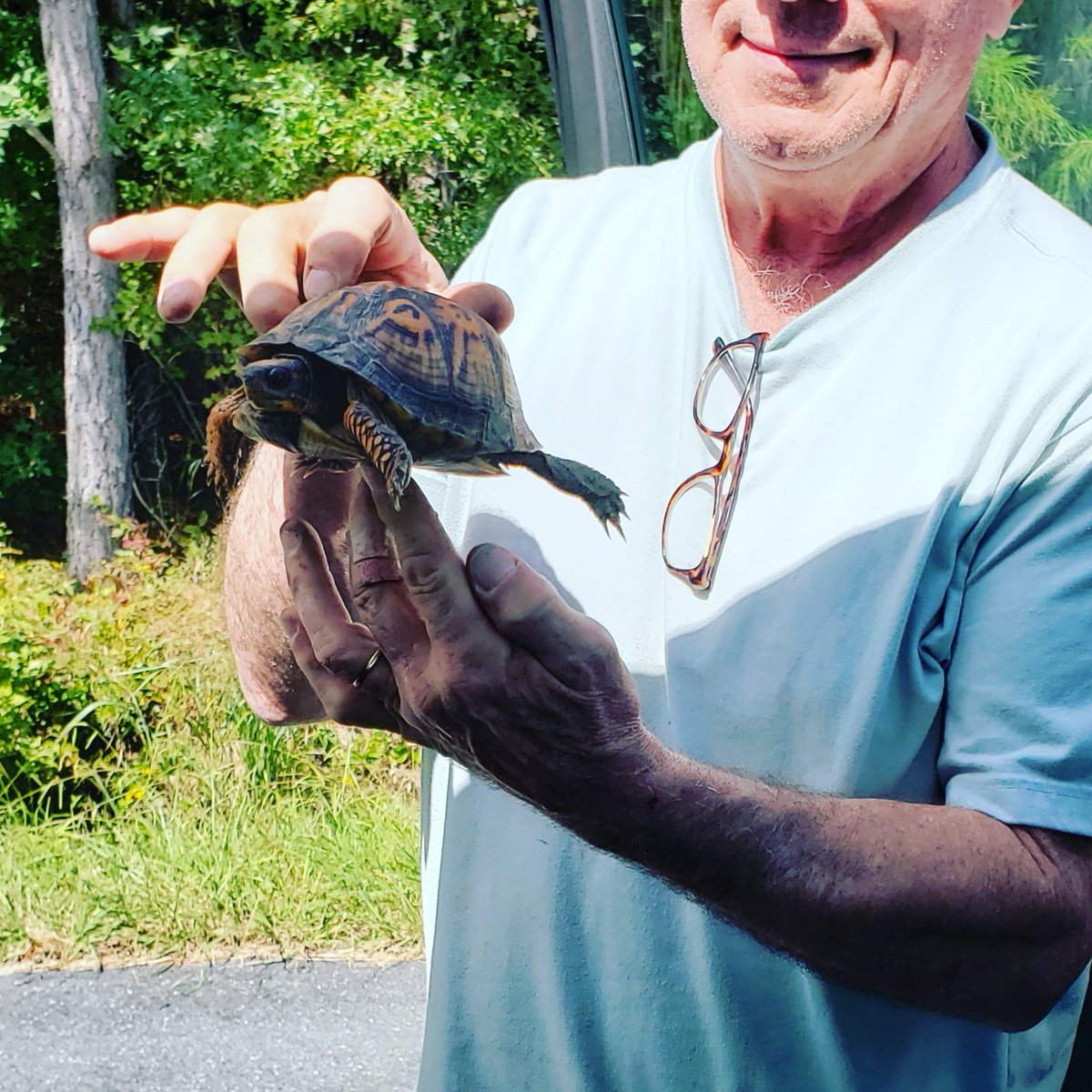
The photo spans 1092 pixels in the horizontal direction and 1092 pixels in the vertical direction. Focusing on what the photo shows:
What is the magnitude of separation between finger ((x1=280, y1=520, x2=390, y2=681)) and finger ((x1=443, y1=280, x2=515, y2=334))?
358 millimetres

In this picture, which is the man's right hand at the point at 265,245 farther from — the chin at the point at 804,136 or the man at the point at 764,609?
the chin at the point at 804,136

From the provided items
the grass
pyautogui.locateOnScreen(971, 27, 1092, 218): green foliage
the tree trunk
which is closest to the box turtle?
pyautogui.locateOnScreen(971, 27, 1092, 218): green foliage

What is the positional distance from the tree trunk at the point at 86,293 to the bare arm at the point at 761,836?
8431 millimetres

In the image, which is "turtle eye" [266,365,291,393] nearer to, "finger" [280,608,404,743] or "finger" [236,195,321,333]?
"finger" [236,195,321,333]

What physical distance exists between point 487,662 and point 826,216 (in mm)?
795

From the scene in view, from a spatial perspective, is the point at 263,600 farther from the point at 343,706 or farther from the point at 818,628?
the point at 818,628

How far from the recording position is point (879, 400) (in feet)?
4.86

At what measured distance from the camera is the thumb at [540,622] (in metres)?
1.23

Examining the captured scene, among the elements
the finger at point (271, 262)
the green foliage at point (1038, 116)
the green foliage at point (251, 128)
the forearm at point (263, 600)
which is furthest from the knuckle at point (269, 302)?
the green foliage at point (251, 128)

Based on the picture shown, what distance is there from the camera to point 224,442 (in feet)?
6.47

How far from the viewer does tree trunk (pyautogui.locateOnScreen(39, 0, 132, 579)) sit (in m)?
8.62

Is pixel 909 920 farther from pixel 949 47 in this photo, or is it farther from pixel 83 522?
pixel 83 522

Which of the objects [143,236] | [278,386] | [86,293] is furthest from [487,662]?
[86,293]

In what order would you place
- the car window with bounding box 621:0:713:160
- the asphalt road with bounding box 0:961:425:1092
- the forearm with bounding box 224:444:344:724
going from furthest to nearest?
the asphalt road with bounding box 0:961:425:1092, the car window with bounding box 621:0:713:160, the forearm with bounding box 224:444:344:724
